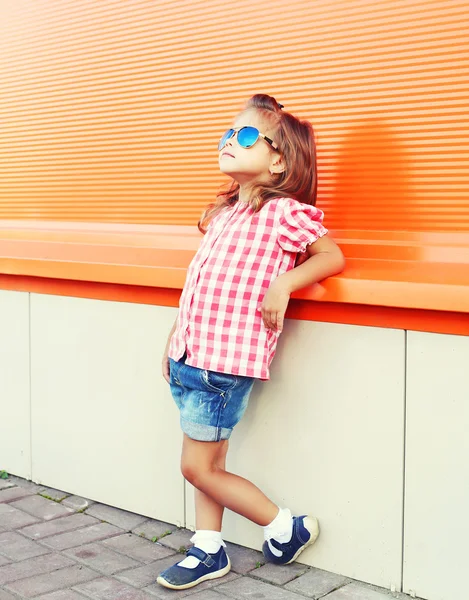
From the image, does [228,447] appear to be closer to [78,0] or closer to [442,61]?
[442,61]

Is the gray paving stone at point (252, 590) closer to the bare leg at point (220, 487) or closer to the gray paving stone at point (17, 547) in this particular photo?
the bare leg at point (220, 487)

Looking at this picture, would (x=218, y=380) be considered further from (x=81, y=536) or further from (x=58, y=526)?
(x=58, y=526)

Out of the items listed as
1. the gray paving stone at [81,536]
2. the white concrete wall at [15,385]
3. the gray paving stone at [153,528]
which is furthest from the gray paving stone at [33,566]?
the white concrete wall at [15,385]

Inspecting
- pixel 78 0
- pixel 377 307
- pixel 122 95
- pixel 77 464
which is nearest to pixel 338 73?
pixel 377 307

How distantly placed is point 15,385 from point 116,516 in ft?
3.01

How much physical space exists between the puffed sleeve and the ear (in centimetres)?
15

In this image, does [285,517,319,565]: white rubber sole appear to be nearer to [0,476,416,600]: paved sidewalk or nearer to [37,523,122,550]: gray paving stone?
[0,476,416,600]: paved sidewalk

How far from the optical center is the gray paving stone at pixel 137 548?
3.27 metres

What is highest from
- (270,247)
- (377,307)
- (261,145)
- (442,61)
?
(442,61)

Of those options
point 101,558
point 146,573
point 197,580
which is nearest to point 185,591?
point 197,580

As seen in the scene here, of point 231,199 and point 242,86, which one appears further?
point 242,86

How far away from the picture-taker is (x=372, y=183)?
3094 mm

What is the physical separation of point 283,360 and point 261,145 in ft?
2.55

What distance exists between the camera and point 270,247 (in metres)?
2.96
